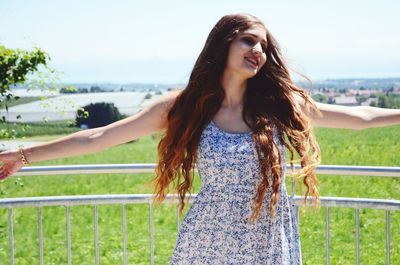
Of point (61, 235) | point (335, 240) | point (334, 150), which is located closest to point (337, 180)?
point (334, 150)

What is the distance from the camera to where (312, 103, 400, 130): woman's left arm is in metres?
2.49

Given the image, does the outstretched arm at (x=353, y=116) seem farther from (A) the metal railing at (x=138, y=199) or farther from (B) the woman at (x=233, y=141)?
(A) the metal railing at (x=138, y=199)

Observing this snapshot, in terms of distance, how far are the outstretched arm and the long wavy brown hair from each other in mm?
47

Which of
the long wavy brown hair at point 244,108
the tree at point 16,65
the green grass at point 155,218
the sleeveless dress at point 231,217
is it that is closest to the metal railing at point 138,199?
the long wavy brown hair at point 244,108

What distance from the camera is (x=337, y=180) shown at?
31.2ft

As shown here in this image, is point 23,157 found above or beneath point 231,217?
above

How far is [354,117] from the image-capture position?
98.5 inches

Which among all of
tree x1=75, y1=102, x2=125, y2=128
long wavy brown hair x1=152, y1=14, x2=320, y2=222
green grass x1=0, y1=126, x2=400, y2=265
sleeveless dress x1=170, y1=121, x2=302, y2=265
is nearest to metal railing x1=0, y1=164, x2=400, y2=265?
long wavy brown hair x1=152, y1=14, x2=320, y2=222

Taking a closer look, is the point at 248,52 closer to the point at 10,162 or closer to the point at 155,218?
the point at 10,162

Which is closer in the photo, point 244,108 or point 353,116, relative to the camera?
point 244,108

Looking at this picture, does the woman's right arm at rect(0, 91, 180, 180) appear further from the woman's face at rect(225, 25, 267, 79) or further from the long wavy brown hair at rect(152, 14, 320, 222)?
the woman's face at rect(225, 25, 267, 79)

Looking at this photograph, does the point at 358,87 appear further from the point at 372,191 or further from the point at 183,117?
the point at 183,117

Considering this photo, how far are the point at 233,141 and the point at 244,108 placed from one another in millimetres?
159

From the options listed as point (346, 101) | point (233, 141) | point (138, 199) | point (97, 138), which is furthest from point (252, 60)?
point (346, 101)
